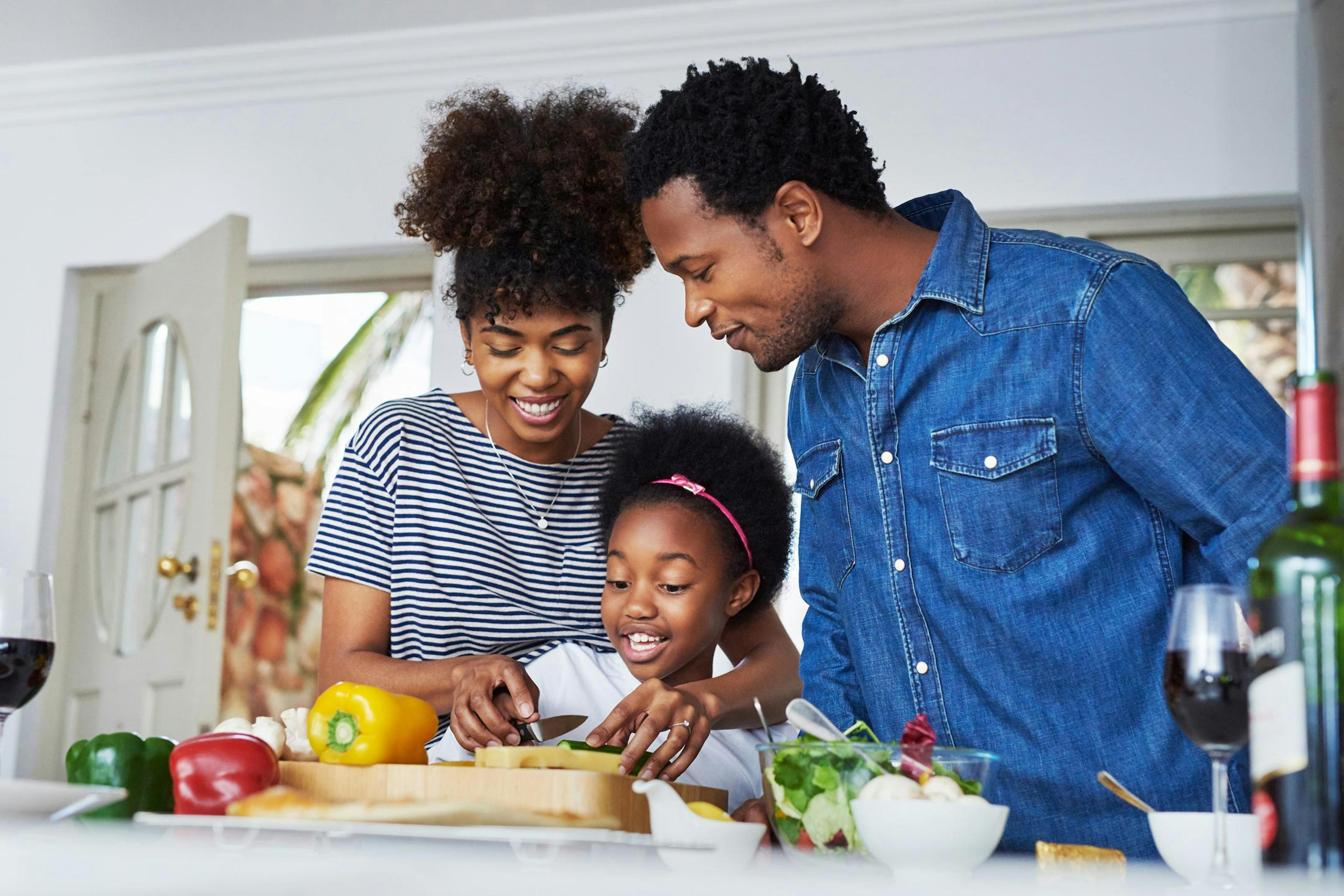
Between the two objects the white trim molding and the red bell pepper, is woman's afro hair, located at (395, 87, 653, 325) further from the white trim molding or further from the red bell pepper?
the white trim molding

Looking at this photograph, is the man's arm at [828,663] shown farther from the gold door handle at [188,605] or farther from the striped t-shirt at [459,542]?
the gold door handle at [188,605]

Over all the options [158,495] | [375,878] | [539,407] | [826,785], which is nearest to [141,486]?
[158,495]

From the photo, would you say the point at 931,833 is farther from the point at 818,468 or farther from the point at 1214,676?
the point at 818,468

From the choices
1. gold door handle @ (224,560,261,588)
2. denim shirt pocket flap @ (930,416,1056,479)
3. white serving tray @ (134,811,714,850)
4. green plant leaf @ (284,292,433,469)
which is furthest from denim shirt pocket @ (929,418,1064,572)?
green plant leaf @ (284,292,433,469)

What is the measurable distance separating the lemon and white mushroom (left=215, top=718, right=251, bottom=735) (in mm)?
403

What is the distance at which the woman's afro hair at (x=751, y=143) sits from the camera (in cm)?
139

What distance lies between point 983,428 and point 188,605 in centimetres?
266

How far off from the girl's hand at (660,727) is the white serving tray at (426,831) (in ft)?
0.74

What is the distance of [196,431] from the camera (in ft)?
11.2

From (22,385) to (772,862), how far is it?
150 inches

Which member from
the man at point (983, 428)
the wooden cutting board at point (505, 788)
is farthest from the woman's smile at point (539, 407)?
the wooden cutting board at point (505, 788)

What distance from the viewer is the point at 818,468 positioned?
155 centimetres

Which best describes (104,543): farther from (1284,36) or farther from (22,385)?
(1284,36)

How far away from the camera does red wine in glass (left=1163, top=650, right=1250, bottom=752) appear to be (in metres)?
0.70
